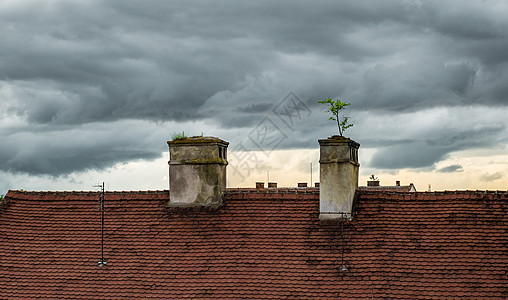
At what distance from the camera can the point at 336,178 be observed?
17.9 meters

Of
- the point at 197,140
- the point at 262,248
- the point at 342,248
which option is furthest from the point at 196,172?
the point at 342,248

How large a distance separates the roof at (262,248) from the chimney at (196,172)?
335mm

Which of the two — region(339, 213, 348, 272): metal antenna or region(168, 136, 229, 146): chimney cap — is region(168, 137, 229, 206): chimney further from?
region(339, 213, 348, 272): metal antenna

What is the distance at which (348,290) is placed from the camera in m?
15.2

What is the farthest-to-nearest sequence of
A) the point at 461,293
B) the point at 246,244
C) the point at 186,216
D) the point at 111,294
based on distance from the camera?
the point at 186,216, the point at 246,244, the point at 111,294, the point at 461,293

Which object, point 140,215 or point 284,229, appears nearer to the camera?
point 284,229

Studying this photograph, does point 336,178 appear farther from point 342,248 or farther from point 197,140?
point 197,140

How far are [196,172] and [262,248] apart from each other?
342cm

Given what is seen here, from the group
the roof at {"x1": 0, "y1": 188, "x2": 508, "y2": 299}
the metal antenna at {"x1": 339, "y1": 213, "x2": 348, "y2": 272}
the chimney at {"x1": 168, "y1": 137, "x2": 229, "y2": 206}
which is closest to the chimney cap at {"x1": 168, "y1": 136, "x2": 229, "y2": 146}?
the chimney at {"x1": 168, "y1": 137, "x2": 229, "y2": 206}

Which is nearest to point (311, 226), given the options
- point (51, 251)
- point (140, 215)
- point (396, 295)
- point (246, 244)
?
point (246, 244)

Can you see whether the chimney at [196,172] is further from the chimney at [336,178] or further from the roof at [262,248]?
the chimney at [336,178]

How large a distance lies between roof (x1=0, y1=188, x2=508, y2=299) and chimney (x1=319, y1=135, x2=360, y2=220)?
0.36 metres

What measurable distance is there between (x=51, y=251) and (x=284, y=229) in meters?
6.32

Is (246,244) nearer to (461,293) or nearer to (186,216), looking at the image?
(186,216)
